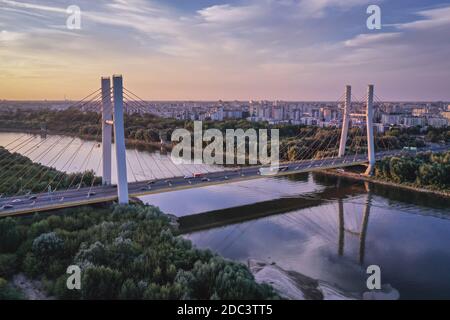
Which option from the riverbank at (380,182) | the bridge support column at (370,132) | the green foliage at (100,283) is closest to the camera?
the green foliage at (100,283)

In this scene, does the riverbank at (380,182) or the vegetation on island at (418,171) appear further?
the vegetation on island at (418,171)

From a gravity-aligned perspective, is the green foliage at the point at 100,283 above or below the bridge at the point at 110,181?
below

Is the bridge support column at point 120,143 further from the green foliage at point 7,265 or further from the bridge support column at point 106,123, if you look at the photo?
the green foliage at point 7,265

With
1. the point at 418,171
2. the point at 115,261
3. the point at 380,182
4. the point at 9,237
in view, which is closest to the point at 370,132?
the point at 380,182

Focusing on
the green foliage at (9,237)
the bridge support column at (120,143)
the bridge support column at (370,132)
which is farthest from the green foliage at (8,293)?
the bridge support column at (370,132)

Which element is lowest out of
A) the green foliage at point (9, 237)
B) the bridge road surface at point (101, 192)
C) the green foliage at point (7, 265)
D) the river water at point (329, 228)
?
the river water at point (329, 228)

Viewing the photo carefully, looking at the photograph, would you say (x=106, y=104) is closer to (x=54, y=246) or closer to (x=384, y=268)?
(x=54, y=246)
